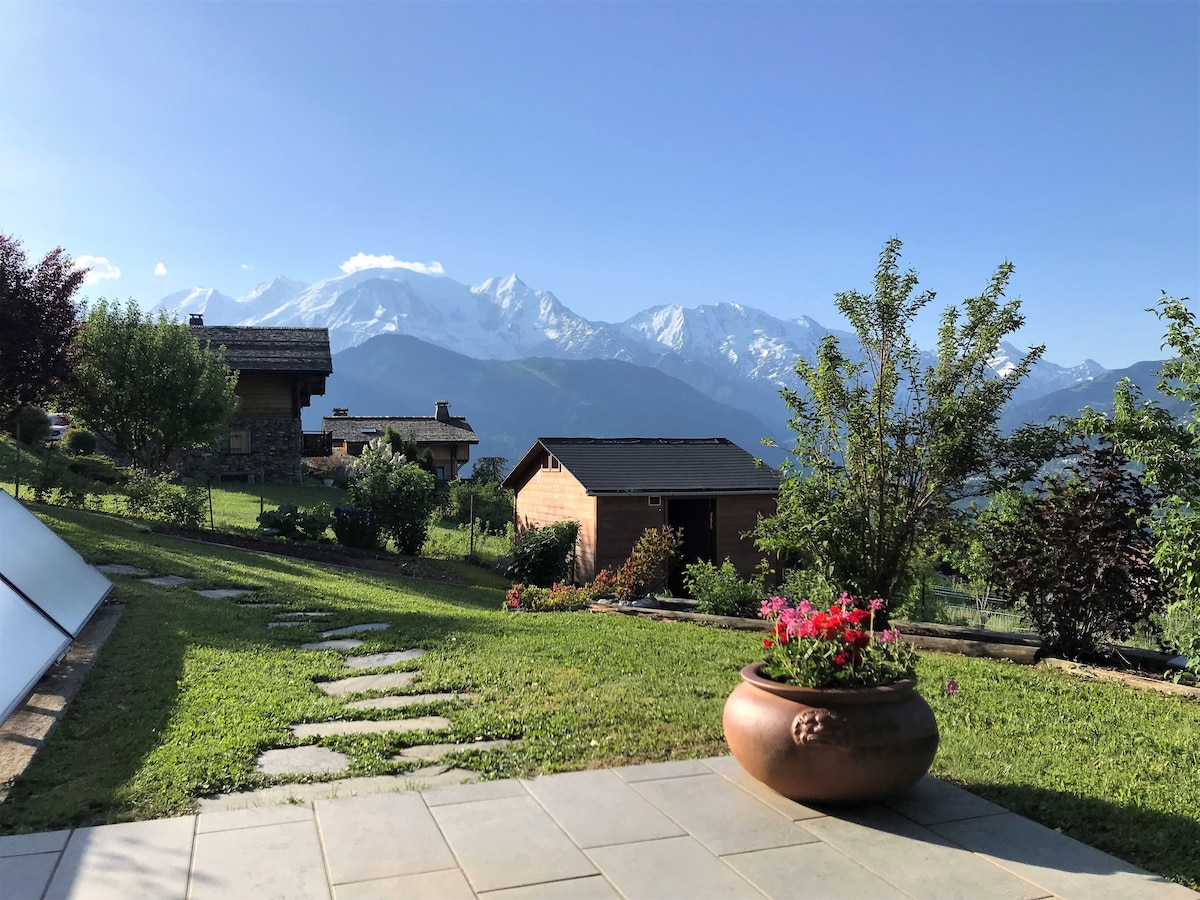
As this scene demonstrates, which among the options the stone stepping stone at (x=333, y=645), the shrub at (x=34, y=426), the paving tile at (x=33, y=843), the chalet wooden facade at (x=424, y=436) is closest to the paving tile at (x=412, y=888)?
the paving tile at (x=33, y=843)

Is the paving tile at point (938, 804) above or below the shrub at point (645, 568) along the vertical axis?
below

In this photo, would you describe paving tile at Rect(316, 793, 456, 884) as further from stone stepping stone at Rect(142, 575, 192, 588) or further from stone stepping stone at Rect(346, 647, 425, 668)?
stone stepping stone at Rect(142, 575, 192, 588)

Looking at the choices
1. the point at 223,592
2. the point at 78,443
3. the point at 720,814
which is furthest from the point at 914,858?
the point at 78,443

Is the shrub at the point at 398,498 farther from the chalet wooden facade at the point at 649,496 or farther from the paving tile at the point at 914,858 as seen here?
the paving tile at the point at 914,858

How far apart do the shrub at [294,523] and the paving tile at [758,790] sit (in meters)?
14.7

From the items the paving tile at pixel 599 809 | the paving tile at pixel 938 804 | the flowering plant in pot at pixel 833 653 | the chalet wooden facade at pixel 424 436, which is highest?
the chalet wooden facade at pixel 424 436

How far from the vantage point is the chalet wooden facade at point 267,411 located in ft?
107

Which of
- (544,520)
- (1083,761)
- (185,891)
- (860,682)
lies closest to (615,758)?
(860,682)

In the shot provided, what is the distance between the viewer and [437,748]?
497cm

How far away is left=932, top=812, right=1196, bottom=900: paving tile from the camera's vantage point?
11.0ft

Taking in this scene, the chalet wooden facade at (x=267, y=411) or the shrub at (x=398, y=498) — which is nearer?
the shrub at (x=398, y=498)

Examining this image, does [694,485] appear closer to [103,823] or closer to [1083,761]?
[1083,761]

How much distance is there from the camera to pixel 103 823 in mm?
3781

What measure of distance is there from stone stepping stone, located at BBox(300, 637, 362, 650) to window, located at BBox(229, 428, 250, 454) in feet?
88.3
